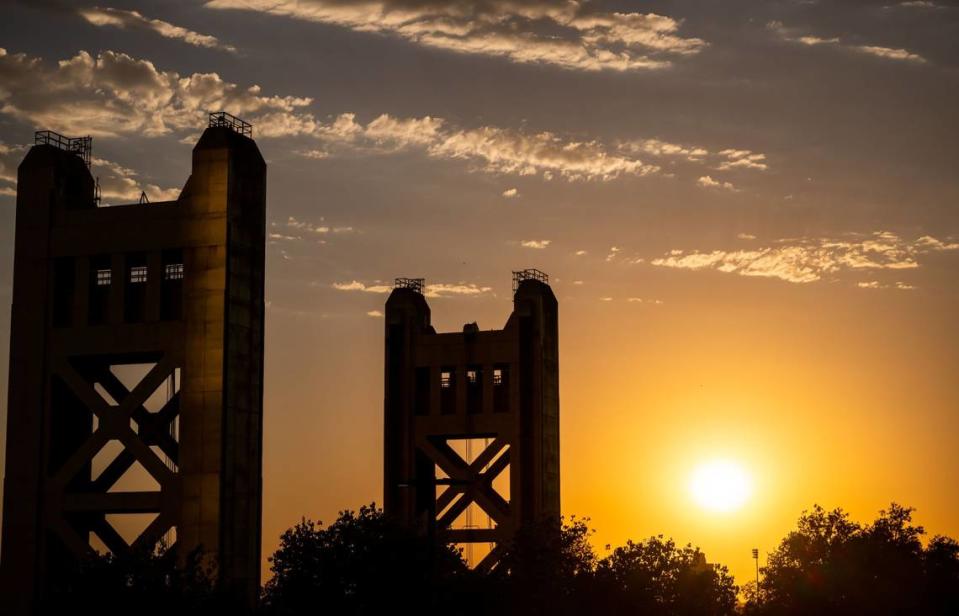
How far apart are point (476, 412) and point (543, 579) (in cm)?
2495

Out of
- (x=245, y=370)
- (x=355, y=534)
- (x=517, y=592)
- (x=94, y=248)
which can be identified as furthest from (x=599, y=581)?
(x=94, y=248)

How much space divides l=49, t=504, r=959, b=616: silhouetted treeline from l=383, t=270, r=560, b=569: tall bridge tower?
1418 cm

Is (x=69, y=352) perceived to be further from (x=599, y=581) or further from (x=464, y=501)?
(x=464, y=501)

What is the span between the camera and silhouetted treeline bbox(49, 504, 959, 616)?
59938 mm

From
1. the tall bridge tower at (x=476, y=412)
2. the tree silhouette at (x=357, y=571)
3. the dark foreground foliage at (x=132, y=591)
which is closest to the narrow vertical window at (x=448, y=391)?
the tall bridge tower at (x=476, y=412)

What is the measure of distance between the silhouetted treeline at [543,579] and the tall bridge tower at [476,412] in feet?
46.5

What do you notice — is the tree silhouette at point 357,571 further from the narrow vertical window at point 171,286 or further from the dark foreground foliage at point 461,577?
the narrow vertical window at point 171,286

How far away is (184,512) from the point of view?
68.2 meters

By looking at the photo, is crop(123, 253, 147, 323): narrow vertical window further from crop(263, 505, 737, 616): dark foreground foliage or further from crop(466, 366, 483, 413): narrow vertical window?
crop(466, 366, 483, 413): narrow vertical window

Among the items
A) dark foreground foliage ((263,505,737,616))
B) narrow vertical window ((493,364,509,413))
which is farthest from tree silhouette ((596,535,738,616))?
narrow vertical window ((493,364,509,413))

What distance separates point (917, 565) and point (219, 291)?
47.9 meters

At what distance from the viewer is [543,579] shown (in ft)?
268

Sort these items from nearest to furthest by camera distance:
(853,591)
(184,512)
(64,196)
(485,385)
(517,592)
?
(184,512) → (64,196) → (517,592) → (853,591) → (485,385)

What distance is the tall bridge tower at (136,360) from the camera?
225 feet
